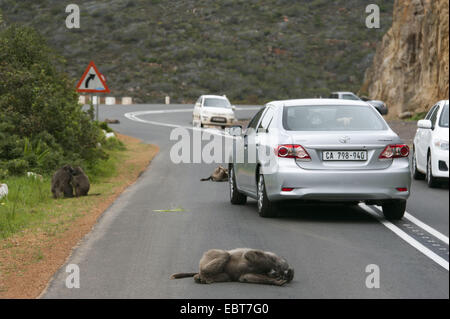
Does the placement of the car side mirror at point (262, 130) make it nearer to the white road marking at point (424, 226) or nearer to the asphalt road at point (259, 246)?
the asphalt road at point (259, 246)

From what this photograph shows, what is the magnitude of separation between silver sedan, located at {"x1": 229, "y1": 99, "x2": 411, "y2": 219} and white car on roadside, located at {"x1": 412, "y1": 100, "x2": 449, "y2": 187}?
3699 mm

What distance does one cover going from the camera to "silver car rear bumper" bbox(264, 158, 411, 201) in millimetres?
10398

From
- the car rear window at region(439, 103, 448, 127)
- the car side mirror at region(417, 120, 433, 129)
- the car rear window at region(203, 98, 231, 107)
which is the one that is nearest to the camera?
the car side mirror at region(417, 120, 433, 129)

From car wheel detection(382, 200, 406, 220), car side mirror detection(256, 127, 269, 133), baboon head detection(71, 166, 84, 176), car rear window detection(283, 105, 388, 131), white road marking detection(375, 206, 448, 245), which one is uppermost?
car rear window detection(283, 105, 388, 131)

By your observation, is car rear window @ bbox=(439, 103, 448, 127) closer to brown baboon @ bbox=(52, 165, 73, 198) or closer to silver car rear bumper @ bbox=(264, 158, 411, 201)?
silver car rear bumper @ bbox=(264, 158, 411, 201)

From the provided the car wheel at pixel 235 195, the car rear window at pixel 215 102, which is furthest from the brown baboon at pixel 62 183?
the car rear window at pixel 215 102

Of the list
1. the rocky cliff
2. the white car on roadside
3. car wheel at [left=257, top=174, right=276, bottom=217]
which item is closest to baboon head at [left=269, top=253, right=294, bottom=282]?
car wheel at [left=257, top=174, right=276, bottom=217]

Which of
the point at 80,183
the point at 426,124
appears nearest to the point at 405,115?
the point at 426,124

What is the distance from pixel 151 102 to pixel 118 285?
66876 millimetres

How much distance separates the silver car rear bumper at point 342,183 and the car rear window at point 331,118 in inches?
25.5

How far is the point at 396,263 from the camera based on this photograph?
8.20m

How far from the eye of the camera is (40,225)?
1136 centimetres

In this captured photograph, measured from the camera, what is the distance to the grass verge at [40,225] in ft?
26.0

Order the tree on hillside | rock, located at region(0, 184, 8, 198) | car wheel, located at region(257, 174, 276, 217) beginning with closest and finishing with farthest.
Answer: car wheel, located at region(257, 174, 276, 217) < rock, located at region(0, 184, 8, 198) < the tree on hillside
